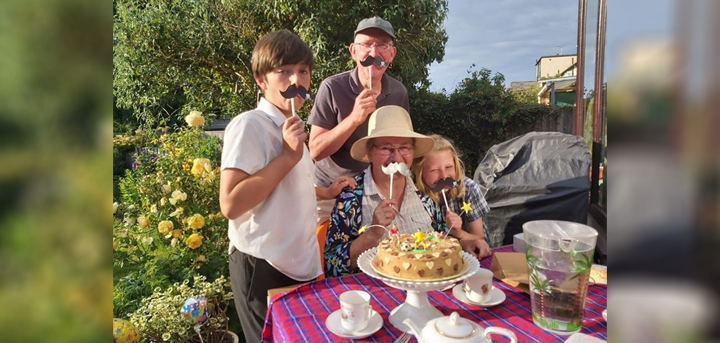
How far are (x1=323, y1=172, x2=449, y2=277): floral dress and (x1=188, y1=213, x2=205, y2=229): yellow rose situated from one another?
1.54 m

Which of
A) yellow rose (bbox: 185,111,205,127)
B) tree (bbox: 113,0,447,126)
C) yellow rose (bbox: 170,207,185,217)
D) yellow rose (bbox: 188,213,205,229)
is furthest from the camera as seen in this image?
tree (bbox: 113,0,447,126)

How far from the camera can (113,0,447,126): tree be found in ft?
20.3

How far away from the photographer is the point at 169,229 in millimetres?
3168

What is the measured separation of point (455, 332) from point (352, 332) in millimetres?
291

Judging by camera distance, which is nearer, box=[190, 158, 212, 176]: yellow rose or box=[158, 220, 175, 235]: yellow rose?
box=[158, 220, 175, 235]: yellow rose

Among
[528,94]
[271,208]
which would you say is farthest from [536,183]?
[528,94]

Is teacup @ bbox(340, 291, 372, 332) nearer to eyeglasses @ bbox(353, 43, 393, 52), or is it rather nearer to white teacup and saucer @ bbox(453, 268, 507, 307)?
white teacup and saucer @ bbox(453, 268, 507, 307)

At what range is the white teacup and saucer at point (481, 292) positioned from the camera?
1392 mm

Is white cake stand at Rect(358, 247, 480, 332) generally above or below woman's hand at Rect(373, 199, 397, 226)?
below

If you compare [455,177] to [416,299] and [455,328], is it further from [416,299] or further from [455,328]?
[455,328]

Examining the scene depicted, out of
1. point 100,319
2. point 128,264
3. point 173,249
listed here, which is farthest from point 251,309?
point 128,264

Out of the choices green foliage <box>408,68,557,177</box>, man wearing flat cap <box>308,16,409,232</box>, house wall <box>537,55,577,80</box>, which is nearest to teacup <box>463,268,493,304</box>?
man wearing flat cap <box>308,16,409,232</box>

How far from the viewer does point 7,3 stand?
0.54ft

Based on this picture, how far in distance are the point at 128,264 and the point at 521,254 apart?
292cm
